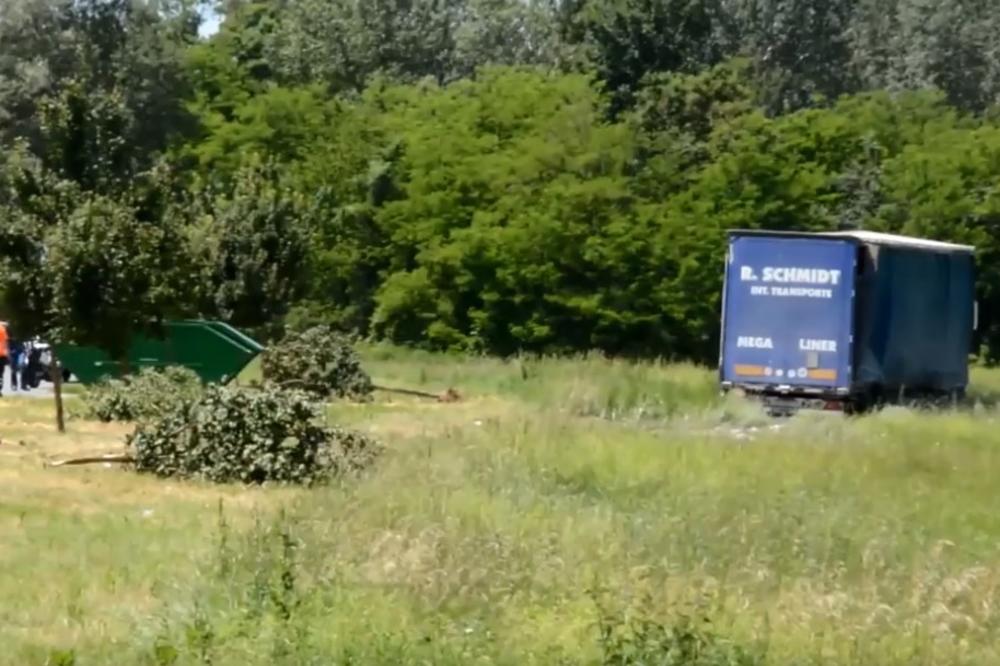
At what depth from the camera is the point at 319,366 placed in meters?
35.7

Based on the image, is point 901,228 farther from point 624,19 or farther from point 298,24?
point 298,24

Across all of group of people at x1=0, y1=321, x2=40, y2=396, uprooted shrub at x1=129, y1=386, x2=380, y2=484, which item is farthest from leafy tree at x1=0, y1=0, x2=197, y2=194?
uprooted shrub at x1=129, y1=386, x2=380, y2=484

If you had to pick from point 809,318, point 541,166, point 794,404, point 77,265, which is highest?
point 541,166

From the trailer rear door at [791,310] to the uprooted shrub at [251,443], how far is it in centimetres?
1232

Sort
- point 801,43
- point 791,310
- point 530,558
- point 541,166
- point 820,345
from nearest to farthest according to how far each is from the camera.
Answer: point 530,558 < point 820,345 < point 791,310 < point 541,166 < point 801,43

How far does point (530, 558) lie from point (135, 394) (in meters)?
17.3

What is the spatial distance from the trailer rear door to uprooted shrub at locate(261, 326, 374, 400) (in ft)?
24.1

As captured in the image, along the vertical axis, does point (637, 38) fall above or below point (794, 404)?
above

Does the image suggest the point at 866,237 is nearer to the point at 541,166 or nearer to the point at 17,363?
the point at 17,363

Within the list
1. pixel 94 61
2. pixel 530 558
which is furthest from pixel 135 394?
pixel 94 61

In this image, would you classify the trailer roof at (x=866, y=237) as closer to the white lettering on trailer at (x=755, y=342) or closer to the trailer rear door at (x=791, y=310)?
the trailer rear door at (x=791, y=310)

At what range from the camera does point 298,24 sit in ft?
299

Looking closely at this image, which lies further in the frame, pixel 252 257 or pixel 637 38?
pixel 637 38

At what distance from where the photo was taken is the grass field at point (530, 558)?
1085cm
